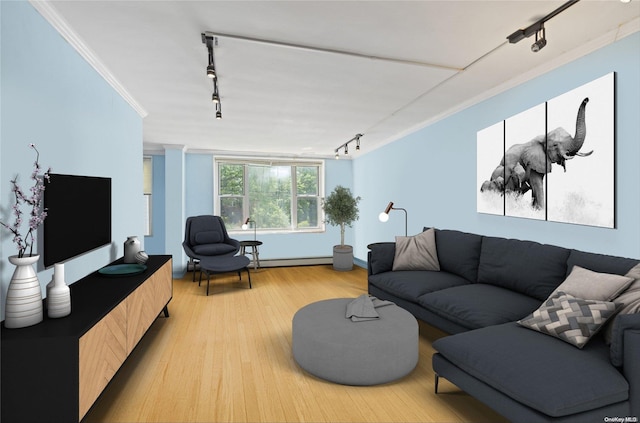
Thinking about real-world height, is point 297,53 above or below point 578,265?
above

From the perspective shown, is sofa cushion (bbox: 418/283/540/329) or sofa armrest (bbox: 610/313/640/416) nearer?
sofa armrest (bbox: 610/313/640/416)

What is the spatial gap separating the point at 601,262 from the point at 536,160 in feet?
3.96

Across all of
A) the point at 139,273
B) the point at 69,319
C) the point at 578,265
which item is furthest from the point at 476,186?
the point at 69,319

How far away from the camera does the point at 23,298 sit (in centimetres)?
177

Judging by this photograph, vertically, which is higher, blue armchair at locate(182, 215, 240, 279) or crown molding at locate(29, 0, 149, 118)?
crown molding at locate(29, 0, 149, 118)

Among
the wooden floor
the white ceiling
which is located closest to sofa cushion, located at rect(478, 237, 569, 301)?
the wooden floor

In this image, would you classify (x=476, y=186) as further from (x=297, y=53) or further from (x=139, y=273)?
(x=139, y=273)

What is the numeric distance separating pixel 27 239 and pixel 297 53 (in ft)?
7.50

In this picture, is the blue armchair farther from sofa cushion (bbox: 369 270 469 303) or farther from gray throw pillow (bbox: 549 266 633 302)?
gray throw pillow (bbox: 549 266 633 302)

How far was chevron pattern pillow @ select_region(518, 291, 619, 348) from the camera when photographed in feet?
6.26

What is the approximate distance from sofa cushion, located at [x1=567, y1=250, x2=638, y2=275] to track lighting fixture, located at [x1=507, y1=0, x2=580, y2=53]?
151 centimetres

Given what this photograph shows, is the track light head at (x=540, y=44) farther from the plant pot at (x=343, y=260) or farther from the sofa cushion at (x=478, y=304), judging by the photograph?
the plant pot at (x=343, y=260)

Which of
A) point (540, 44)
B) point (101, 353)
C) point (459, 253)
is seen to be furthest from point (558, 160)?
point (101, 353)

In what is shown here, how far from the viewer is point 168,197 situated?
623cm
